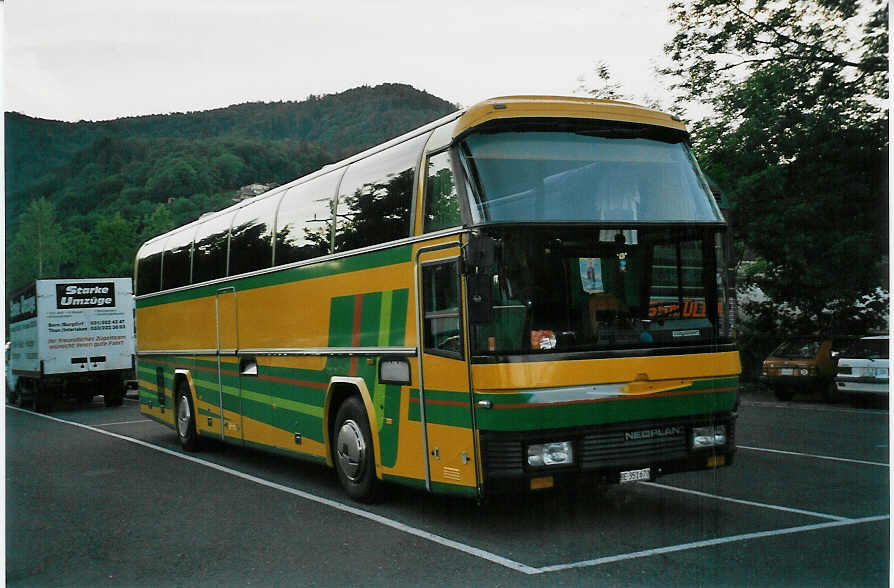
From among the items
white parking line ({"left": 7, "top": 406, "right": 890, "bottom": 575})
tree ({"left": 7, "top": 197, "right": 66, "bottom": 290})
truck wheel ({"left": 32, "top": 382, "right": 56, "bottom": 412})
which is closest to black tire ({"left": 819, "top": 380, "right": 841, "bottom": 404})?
white parking line ({"left": 7, "top": 406, "right": 890, "bottom": 575})

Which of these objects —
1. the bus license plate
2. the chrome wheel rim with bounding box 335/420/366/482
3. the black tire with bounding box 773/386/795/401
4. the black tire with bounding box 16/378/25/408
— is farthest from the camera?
the black tire with bounding box 16/378/25/408

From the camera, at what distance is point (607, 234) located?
7.22 meters

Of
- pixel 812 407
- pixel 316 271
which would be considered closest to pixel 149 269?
pixel 316 271

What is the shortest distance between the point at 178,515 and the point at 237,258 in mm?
3969

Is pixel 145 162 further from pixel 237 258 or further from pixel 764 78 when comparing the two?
pixel 764 78

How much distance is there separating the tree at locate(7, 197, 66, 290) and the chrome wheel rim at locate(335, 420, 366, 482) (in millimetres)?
3224

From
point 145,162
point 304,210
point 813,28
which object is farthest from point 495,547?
point 813,28

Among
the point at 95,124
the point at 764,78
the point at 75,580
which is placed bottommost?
the point at 75,580

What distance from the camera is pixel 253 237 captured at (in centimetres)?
1159

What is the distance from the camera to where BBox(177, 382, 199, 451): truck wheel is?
1386 centimetres

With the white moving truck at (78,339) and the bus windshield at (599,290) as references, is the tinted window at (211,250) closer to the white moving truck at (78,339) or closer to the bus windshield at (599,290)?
the bus windshield at (599,290)

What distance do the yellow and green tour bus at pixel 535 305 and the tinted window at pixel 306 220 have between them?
2.16 feet

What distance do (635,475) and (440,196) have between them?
2639 mm

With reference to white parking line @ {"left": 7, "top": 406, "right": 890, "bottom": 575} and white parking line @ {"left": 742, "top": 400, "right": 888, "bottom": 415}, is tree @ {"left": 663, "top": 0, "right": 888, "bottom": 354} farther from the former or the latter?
white parking line @ {"left": 7, "top": 406, "right": 890, "bottom": 575}
